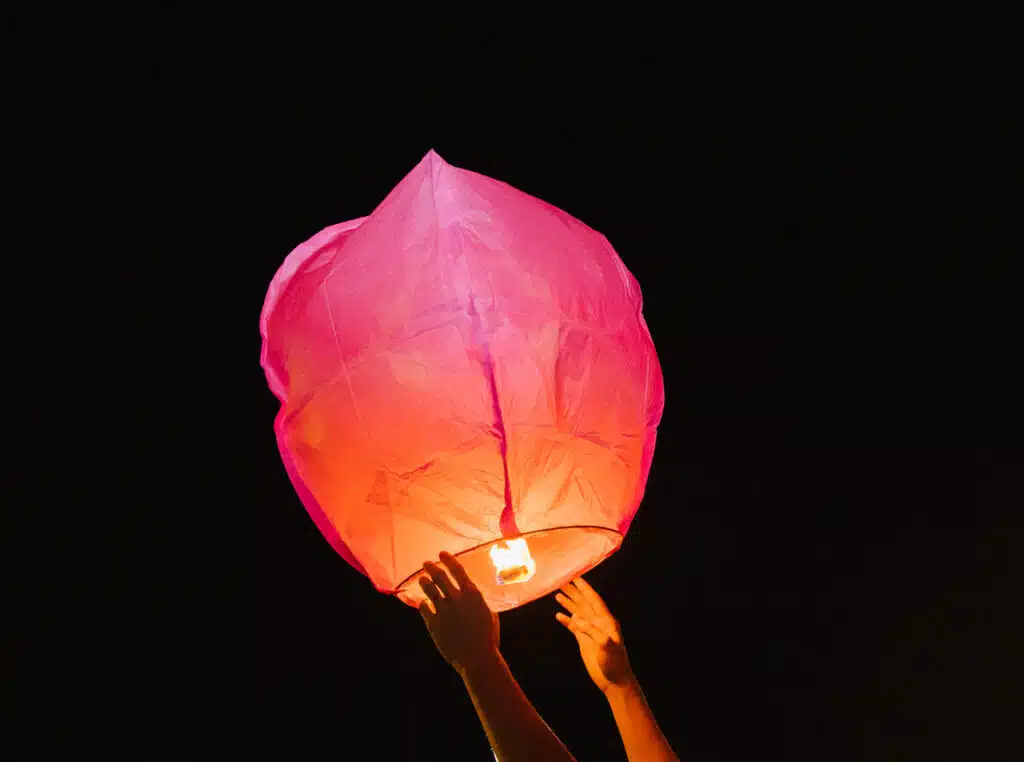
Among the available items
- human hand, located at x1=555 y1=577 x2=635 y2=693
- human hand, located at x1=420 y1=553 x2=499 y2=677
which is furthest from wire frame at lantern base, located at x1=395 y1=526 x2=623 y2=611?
human hand, located at x1=555 y1=577 x2=635 y2=693

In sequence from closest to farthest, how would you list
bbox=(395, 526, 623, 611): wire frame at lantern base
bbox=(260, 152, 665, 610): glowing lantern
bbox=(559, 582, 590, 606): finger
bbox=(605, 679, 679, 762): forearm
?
1. bbox=(260, 152, 665, 610): glowing lantern
2. bbox=(395, 526, 623, 611): wire frame at lantern base
3. bbox=(605, 679, 679, 762): forearm
4. bbox=(559, 582, 590, 606): finger

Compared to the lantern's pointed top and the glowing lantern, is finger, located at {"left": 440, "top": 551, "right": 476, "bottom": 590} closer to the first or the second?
the glowing lantern

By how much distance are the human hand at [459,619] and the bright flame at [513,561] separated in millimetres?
58

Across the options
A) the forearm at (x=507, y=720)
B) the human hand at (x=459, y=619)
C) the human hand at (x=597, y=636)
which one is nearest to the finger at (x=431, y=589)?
the human hand at (x=459, y=619)

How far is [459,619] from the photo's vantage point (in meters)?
1.26

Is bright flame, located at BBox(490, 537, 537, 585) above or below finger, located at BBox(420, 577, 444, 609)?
above

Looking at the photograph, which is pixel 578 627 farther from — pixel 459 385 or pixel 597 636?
pixel 459 385

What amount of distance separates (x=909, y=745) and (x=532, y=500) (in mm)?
1482

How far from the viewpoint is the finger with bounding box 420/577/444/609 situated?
1226 mm

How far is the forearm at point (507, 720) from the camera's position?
1256mm

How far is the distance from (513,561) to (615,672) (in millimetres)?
491

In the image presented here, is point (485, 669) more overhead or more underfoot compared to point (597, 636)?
more overhead

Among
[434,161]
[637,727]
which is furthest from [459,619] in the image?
[434,161]

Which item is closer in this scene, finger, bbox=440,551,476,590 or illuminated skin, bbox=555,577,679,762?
finger, bbox=440,551,476,590
